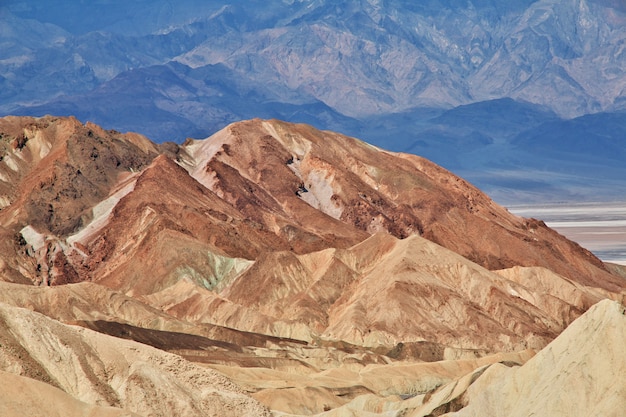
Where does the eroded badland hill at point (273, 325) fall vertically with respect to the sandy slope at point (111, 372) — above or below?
above

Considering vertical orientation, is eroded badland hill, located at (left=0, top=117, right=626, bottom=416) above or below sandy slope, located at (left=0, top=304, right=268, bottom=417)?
above

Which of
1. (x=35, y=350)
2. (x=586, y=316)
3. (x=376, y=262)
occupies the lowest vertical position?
(x=35, y=350)

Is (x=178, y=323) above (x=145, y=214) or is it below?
below

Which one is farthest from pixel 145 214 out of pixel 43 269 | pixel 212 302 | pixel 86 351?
pixel 86 351

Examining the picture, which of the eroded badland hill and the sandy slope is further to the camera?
the eroded badland hill

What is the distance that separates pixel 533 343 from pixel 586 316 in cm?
7754

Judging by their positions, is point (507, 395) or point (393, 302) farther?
point (393, 302)

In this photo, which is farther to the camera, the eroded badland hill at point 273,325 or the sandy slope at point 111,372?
the eroded badland hill at point 273,325

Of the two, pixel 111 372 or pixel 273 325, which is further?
pixel 273 325

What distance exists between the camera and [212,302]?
167500 mm

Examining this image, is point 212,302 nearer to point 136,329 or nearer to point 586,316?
point 136,329

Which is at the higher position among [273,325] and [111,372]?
[273,325]

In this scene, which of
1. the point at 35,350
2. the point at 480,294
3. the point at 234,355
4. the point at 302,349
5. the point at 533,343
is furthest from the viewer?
the point at 480,294

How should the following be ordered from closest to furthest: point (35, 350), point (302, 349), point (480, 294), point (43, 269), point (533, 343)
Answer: point (35, 350) → point (302, 349) → point (533, 343) → point (480, 294) → point (43, 269)
